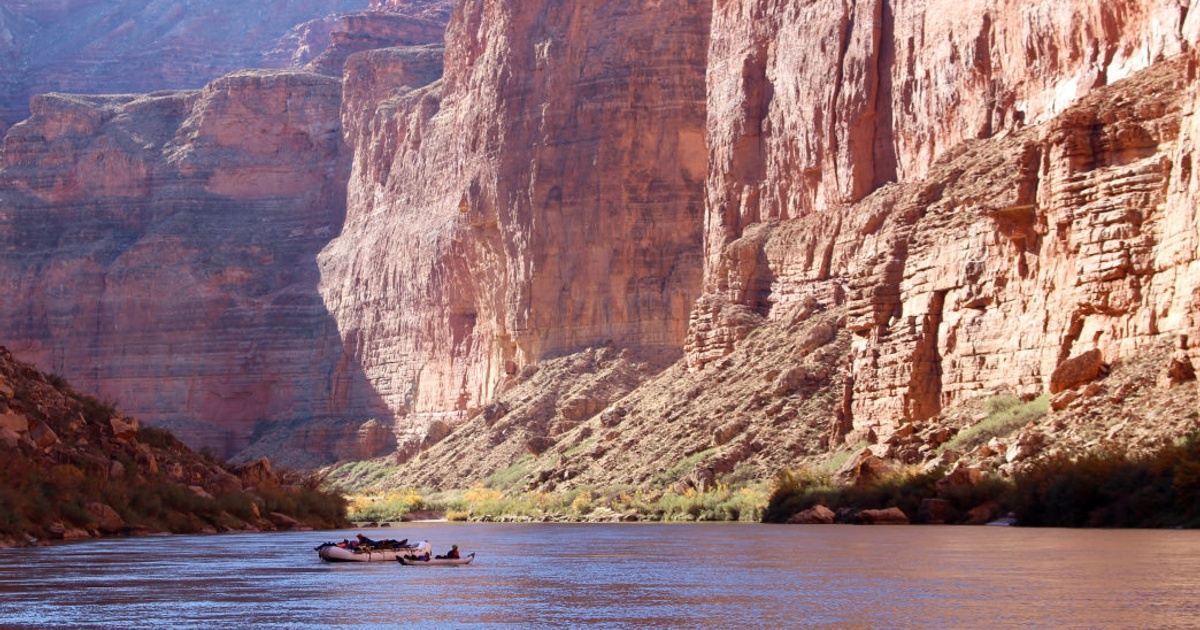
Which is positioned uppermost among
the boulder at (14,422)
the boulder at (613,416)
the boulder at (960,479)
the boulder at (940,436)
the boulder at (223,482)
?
the boulder at (613,416)

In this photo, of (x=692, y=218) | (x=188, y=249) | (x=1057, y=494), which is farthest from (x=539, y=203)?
(x=1057, y=494)

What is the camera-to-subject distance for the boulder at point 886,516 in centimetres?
4788

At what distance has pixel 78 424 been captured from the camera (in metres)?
48.4

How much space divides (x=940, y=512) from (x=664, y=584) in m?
19.6

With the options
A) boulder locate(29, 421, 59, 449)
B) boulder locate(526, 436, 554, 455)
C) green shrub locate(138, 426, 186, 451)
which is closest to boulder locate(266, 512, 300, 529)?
green shrub locate(138, 426, 186, 451)

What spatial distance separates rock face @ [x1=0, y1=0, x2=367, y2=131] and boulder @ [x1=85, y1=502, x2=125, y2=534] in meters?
128

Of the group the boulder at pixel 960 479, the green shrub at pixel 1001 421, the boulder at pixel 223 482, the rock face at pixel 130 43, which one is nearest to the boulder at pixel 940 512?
the boulder at pixel 960 479

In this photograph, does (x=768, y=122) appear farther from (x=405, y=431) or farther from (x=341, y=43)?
(x=341, y=43)

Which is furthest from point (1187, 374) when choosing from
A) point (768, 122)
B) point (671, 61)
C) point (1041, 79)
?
point (671, 61)

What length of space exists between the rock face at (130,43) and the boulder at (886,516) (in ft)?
431

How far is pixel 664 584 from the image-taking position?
28828 millimetres

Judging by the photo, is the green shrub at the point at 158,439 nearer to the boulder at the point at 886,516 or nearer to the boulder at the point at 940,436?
the boulder at the point at 886,516

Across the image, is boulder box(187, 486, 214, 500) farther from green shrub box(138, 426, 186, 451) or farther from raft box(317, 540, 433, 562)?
raft box(317, 540, 433, 562)

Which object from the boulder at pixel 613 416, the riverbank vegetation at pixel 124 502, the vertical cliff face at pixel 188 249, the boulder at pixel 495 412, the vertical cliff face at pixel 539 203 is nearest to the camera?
the riverbank vegetation at pixel 124 502
